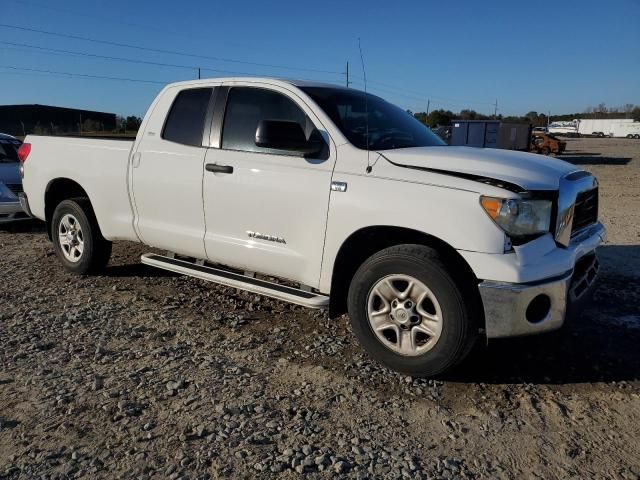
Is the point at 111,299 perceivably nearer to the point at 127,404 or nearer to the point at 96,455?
the point at 127,404

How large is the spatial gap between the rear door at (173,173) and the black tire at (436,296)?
1.68m

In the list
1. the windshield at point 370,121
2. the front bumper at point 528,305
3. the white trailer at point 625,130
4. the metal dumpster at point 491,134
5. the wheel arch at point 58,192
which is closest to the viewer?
the front bumper at point 528,305

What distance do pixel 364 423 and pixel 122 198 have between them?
327cm

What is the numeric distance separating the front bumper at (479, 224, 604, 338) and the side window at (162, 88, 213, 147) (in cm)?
274

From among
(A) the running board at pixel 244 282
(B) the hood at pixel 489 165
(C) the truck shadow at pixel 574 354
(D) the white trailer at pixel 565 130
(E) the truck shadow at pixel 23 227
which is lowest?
(E) the truck shadow at pixel 23 227

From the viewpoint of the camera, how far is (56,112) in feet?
169

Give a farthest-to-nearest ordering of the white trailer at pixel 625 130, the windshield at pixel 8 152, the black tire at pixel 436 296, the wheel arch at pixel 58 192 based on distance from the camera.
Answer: the white trailer at pixel 625 130 → the windshield at pixel 8 152 → the wheel arch at pixel 58 192 → the black tire at pixel 436 296

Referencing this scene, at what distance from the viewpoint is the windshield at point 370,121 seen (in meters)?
3.98

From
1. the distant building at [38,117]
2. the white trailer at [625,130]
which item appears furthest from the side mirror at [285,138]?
the white trailer at [625,130]

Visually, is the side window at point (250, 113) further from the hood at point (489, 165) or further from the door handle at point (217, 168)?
the hood at point (489, 165)

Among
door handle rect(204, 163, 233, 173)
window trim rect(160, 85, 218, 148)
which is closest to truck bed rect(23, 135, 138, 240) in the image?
window trim rect(160, 85, 218, 148)

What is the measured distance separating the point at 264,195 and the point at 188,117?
129 cm

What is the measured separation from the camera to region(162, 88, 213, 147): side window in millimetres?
4660

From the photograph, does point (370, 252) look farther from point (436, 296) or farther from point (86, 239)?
point (86, 239)
